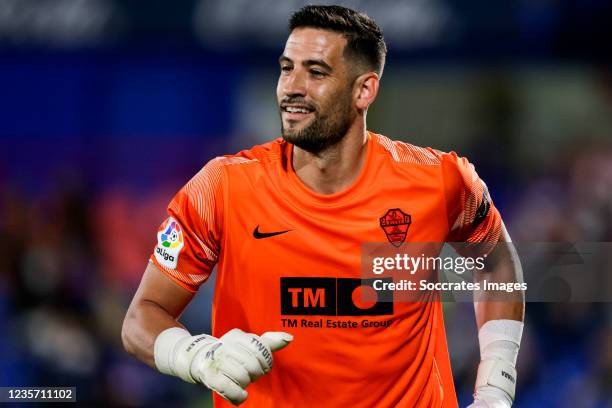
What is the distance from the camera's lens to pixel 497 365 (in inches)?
159

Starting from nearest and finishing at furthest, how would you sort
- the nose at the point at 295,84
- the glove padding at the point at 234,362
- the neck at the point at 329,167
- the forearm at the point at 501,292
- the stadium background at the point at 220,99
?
the glove padding at the point at 234,362 → the nose at the point at 295,84 → the neck at the point at 329,167 → the forearm at the point at 501,292 → the stadium background at the point at 220,99

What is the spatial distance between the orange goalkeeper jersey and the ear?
293 mm

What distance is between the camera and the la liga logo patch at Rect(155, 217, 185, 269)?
3.79 meters

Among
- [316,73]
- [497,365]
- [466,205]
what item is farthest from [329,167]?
[497,365]

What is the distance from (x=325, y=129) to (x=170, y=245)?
2.65 feet

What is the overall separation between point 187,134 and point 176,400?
3.08m

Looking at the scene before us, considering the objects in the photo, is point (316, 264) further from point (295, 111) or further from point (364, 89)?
point (364, 89)

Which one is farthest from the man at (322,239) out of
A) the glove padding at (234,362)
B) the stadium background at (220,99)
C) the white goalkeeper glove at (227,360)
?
the stadium background at (220,99)

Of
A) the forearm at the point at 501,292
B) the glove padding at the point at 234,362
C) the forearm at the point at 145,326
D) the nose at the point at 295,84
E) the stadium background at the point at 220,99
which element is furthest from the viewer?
the stadium background at the point at 220,99

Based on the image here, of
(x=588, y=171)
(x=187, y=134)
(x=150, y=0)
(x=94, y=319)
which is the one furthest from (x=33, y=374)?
(x=588, y=171)

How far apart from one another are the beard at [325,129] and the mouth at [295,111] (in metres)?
0.03

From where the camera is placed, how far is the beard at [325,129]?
395 cm

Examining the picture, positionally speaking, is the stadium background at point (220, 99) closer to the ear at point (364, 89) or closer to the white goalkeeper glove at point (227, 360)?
the ear at point (364, 89)

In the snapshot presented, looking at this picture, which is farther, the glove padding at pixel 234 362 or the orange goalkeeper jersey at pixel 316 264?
the orange goalkeeper jersey at pixel 316 264
